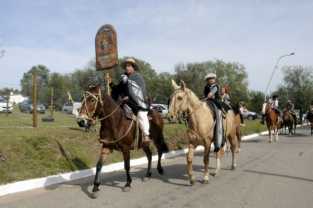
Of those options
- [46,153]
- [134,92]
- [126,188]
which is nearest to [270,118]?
[46,153]

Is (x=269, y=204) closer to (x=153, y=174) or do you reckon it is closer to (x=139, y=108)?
(x=139, y=108)

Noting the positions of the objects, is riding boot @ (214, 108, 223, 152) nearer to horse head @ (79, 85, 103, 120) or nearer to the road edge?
horse head @ (79, 85, 103, 120)

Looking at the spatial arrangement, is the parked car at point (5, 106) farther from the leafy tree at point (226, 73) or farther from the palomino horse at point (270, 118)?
the leafy tree at point (226, 73)

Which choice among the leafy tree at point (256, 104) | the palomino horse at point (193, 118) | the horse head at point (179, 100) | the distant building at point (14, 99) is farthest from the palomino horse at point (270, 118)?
the leafy tree at point (256, 104)

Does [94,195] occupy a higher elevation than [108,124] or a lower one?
lower

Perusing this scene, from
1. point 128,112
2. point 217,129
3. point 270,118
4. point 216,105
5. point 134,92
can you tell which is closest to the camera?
point 128,112

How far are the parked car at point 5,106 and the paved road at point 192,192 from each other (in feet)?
66.2

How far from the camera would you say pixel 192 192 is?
9.36m

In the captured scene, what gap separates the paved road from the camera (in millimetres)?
8250

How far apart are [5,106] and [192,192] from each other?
25.9 metres

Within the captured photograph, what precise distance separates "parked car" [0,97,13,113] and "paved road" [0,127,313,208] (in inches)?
795

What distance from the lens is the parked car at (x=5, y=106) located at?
3053 centimetres

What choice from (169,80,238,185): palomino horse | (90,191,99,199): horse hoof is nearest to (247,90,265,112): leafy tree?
(169,80,238,185): palomino horse

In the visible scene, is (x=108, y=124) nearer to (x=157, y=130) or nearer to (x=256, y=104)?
(x=157, y=130)
